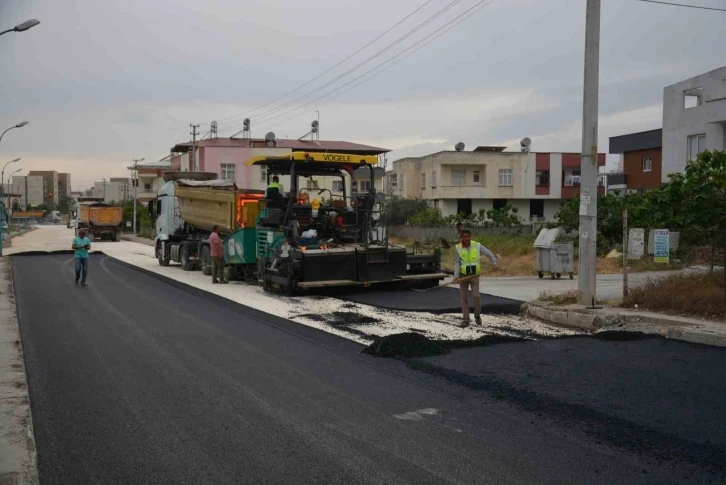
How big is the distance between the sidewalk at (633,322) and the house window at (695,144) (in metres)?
22.4

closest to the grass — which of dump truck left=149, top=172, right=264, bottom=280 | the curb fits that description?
the curb

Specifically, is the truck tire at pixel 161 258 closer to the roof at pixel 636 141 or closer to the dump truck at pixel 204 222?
the dump truck at pixel 204 222

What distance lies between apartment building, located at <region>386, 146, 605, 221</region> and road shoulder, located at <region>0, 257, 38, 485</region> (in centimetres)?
4653

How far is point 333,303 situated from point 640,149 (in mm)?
35412

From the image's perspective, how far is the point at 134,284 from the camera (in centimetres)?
2105

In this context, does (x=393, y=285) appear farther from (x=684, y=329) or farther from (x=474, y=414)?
(x=474, y=414)

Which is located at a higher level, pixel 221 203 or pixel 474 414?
pixel 221 203

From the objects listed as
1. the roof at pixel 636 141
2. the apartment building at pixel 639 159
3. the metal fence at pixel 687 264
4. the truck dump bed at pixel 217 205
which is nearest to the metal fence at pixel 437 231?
the apartment building at pixel 639 159

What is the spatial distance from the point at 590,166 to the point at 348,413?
27.2 feet

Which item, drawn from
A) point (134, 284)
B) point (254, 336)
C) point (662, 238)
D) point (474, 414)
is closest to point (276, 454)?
point (474, 414)

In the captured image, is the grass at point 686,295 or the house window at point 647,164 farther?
the house window at point 647,164

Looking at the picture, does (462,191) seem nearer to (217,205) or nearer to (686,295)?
(217,205)

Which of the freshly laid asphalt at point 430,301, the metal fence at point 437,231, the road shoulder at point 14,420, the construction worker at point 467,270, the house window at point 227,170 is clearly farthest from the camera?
the house window at point 227,170

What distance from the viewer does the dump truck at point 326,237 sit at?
17.2 m
